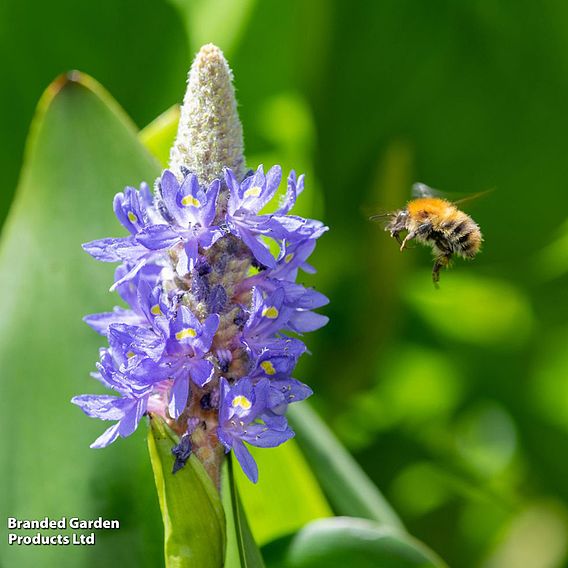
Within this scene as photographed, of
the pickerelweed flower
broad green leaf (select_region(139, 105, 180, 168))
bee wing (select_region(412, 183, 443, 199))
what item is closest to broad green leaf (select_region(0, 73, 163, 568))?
broad green leaf (select_region(139, 105, 180, 168))

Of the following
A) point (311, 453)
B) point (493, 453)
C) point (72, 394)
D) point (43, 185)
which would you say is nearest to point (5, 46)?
point (43, 185)

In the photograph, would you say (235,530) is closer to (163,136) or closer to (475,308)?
(163,136)

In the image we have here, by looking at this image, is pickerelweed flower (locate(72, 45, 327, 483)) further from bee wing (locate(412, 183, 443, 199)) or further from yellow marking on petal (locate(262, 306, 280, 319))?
bee wing (locate(412, 183, 443, 199))

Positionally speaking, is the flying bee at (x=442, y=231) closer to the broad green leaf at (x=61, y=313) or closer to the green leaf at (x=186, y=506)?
the broad green leaf at (x=61, y=313)

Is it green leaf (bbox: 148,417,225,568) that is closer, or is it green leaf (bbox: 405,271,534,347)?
green leaf (bbox: 148,417,225,568)

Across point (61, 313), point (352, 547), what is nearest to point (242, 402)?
point (352, 547)

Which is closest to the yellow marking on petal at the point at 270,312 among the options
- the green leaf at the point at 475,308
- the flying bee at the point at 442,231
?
the flying bee at the point at 442,231
